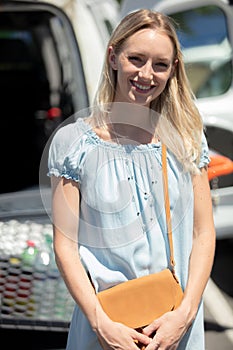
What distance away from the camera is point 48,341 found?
4.31 metres

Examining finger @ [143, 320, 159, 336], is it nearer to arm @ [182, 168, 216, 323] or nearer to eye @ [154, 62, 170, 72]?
arm @ [182, 168, 216, 323]

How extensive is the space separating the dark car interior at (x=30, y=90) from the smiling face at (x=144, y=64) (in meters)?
4.13

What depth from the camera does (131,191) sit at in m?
2.23

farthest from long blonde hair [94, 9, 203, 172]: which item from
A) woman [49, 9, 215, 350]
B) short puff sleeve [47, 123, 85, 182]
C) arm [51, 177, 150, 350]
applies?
arm [51, 177, 150, 350]

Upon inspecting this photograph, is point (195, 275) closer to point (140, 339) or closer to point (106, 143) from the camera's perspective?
point (140, 339)

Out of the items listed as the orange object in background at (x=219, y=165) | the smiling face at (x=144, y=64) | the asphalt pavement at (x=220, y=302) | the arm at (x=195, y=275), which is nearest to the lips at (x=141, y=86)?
the smiling face at (x=144, y=64)

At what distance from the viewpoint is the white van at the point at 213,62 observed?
4.54 meters

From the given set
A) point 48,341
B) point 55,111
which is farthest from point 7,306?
point 55,111

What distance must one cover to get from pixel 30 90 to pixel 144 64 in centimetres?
586

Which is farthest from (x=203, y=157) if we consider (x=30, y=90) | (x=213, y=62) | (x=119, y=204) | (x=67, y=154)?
(x=30, y=90)

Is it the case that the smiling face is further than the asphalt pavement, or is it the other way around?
the asphalt pavement

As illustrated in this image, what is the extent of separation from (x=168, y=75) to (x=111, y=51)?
0.17 metres

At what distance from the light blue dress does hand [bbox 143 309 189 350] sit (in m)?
0.14

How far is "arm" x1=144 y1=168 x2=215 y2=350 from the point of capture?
2.19 metres
